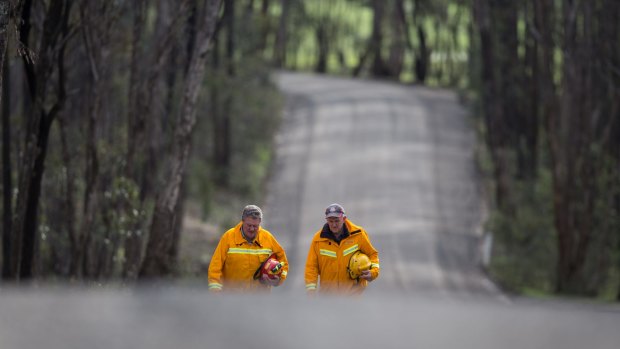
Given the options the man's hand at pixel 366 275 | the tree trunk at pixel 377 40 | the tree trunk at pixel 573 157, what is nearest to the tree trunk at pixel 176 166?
the man's hand at pixel 366 275

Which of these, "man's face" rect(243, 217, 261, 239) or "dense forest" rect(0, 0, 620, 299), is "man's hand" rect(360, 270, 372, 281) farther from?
"dense forest" rect(0, 0, 620, 299)

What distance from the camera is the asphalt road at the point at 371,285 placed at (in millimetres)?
5594

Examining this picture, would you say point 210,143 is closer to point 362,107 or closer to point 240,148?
point 240,148

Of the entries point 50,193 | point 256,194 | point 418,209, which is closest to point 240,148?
point 256,194

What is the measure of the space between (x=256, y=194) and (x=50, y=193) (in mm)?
13235

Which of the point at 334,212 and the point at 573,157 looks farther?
the point at 573,157

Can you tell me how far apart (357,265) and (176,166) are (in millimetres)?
9787

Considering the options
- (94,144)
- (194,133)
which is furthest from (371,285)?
(94,144)

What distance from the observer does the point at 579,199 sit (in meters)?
30.3

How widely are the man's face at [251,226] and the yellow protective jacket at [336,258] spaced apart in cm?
57

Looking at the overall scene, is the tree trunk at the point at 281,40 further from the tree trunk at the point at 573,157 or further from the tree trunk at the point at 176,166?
the tree trunk at the point at 176,166

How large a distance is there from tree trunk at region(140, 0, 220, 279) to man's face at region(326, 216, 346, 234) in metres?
9.23

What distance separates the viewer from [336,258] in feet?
39.8

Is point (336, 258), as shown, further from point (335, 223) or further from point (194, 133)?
point (194, 133)
